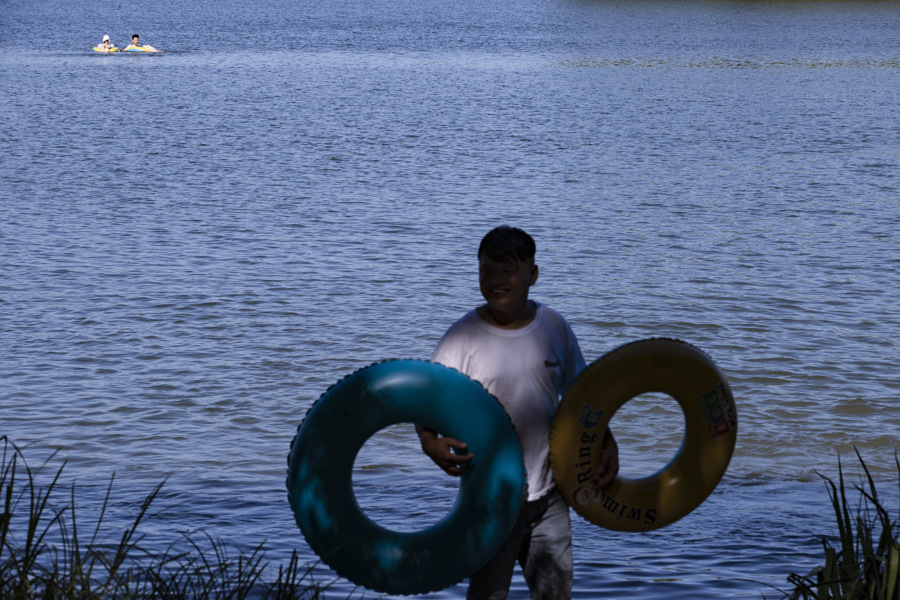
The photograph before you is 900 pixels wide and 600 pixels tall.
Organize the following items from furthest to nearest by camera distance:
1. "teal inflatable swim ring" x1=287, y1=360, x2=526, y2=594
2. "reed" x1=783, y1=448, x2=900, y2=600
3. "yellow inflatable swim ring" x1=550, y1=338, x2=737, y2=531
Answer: "yellow inflatable swim ring" x1=550, y1=338, x2=737, y2=531, "teal inflatable swim ring" x1=287, y1=360, x2=526, y2=594, "reed" x1=783, y1=448, x2=900, y2=600

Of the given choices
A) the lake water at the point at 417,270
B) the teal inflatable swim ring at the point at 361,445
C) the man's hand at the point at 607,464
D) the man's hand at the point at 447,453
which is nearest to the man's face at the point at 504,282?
→ the teal inflatable swim ring at the point at 361,445

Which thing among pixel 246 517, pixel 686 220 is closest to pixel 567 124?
pixel 686 220

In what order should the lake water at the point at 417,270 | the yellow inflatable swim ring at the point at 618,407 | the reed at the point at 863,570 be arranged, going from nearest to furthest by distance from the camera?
the reed at the point at 863,570, the yellow inflatable swim ring at the point at 618,407, the lake water at the point at 417,270

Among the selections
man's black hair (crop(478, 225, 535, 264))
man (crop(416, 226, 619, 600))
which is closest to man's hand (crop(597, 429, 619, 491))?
man (crop(416, 226, 619, 600))

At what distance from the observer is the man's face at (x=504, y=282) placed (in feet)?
10.9

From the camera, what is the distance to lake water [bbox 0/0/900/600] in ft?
20.7

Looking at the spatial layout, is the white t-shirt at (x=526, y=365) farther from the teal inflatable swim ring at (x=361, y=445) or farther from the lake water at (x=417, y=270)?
the lake water at (x=417, y=270)

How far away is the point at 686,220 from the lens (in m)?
14.5

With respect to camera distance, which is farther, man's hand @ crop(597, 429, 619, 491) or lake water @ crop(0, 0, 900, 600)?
lake water @ crop(0, 0, 900, 600)

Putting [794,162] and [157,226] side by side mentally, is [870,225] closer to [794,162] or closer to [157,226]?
[794,162]

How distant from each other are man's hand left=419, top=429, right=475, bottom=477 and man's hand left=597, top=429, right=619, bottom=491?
43 centimetres

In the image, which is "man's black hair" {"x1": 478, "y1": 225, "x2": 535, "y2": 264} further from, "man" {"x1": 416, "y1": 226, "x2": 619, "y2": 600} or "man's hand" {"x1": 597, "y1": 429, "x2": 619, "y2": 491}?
"man's hand" {"x1": 597, "y1": 429, "x2": 619, "y2": 491}

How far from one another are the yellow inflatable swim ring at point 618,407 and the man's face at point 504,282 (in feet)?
1.08

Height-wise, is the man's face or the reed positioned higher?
the man's face
